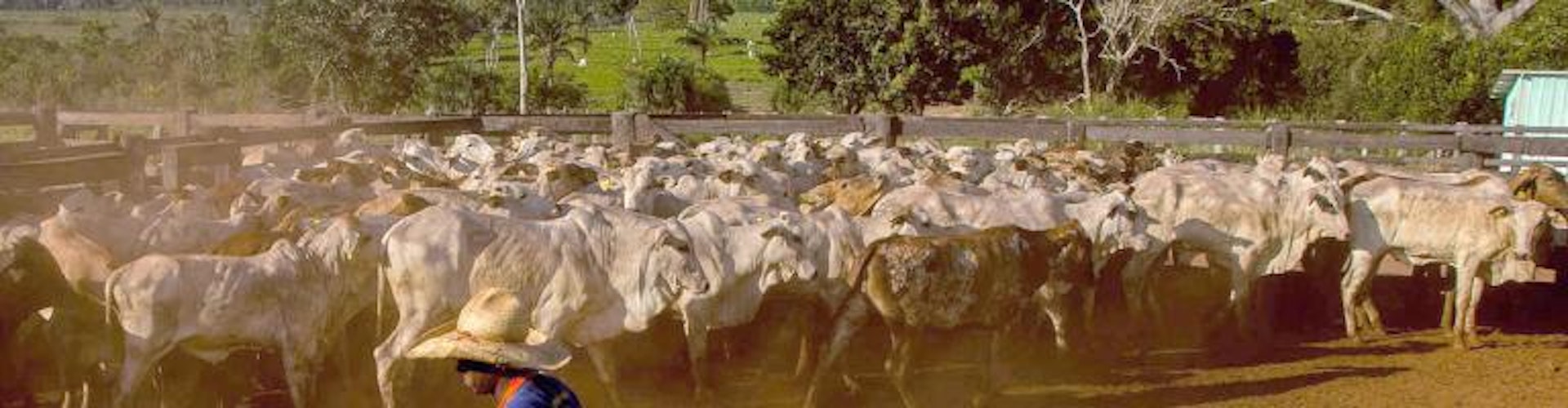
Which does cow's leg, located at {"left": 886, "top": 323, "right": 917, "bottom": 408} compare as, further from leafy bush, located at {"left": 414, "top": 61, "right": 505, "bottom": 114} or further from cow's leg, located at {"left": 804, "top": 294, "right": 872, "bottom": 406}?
leafy bush, located at {"left": 414, "top": 61, "right": 505, "bottom": 114}

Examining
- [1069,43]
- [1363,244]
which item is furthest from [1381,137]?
[1069,43]

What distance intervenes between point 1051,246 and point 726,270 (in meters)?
2.52

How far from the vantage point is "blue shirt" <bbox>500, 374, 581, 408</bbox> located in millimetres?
4812

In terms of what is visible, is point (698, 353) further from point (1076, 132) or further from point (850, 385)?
point (1076, 132)

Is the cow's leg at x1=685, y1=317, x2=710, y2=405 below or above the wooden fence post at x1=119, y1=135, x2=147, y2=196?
below

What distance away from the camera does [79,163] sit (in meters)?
12.6

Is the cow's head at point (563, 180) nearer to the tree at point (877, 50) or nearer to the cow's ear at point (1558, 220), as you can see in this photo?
the cow's ear at point (1558, 220)

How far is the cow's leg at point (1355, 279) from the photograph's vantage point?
542 inches

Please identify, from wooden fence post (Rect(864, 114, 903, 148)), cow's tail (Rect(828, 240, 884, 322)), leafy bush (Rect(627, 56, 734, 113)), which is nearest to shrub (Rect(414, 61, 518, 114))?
leafy bush (Rect(627, 56, 734, 113))

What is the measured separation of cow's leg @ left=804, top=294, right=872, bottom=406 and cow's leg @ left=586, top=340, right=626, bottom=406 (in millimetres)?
1320

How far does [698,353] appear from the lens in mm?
10523

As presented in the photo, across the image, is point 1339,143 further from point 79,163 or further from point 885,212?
point 79,163

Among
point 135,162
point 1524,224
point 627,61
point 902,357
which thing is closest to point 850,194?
point 902,357

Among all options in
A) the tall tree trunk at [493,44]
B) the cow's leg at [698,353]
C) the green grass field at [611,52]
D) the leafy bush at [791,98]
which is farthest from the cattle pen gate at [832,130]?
the tall tree trunk at [493,44]
